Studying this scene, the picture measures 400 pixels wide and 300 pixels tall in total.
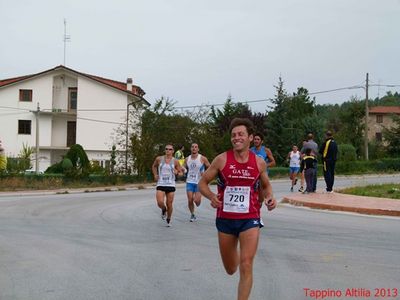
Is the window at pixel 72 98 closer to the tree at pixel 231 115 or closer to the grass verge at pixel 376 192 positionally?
the tree at pixel 231 115

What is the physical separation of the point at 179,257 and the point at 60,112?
48.7 m

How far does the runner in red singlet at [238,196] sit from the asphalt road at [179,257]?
0.84 m

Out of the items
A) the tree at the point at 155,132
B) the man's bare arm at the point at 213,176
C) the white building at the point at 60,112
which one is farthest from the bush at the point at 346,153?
the man's bare arm at the point at 213,176

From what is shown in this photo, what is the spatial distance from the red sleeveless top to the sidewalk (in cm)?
891

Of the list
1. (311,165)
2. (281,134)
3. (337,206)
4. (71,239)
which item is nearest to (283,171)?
(281,134)

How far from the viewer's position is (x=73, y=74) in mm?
55156

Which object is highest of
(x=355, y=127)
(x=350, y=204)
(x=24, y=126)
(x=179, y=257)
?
(x=355, y=127)

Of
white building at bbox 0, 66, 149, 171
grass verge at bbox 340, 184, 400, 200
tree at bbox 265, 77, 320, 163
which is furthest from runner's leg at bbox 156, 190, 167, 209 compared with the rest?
white building at bbox 0, 66, 149, 171

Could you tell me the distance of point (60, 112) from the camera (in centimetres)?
5519

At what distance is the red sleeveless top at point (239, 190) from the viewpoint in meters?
5.68

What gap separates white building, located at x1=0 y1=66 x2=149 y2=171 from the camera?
180 ft

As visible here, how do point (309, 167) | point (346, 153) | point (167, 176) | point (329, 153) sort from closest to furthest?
point (167, 176) < point (329, 153) < point (309, 167) < point (346, 153)

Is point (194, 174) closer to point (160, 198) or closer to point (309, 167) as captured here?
point (160, 198)

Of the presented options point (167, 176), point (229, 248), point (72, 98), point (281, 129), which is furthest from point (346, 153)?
point (229, 248)
